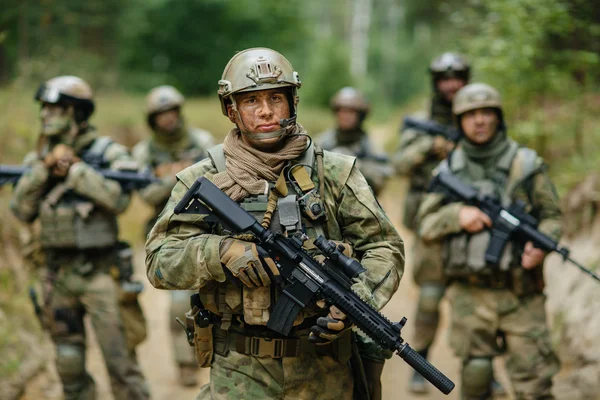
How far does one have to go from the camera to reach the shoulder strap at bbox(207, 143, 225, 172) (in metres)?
3.72

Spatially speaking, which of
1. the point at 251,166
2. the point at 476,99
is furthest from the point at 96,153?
the point at 476,99

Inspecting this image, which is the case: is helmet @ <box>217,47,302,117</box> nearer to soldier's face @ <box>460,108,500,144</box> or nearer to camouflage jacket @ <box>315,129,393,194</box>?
→ soldier's face @ <box>460,108,500,144</box>

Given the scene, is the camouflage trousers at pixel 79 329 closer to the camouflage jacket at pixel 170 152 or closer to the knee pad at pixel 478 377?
the camouflage jacket at pixel 170 152

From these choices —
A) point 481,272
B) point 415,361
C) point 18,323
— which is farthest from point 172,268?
point 18,323

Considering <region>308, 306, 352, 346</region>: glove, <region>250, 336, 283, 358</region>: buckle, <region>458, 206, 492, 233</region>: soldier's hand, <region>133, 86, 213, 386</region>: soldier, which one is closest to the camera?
<region>308, 306, 352, 346</region>: glove

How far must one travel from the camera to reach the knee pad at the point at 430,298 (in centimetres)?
698

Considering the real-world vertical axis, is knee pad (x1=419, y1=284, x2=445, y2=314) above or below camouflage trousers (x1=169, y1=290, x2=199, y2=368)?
above

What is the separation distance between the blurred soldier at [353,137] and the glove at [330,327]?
207 inches

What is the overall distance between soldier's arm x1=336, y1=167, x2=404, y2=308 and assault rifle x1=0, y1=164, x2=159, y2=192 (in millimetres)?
2741

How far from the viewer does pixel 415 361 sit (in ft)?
11.1

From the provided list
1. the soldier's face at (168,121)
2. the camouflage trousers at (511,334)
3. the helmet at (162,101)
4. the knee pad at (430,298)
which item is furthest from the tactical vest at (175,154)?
the camouflage trousers at (511,334)

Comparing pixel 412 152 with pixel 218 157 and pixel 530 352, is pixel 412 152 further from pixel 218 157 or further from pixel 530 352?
pixel 218 157

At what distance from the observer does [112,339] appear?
19.2 feet

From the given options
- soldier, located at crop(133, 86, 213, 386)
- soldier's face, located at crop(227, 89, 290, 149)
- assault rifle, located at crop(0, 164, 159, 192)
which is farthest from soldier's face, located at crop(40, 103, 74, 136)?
soldier's face, located at crop(227, 89, 290, 149)
